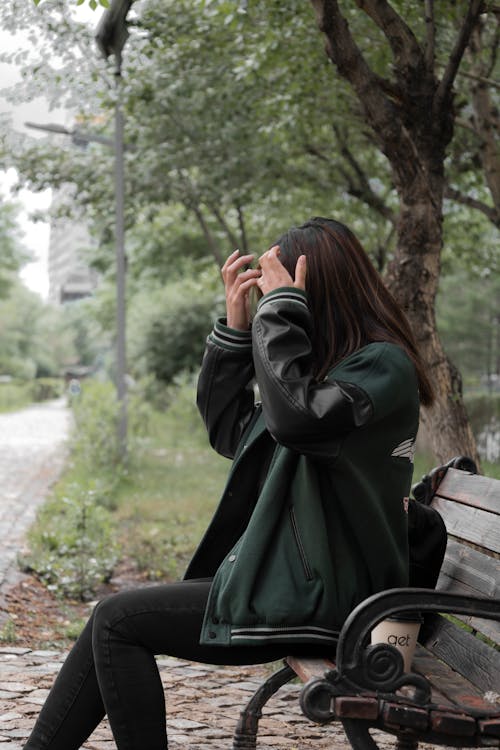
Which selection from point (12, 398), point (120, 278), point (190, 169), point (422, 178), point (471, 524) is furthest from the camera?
point (12, 398)

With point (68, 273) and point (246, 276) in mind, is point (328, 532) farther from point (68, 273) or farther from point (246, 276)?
point (68, 273)

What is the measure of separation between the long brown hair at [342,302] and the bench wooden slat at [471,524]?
0.59m

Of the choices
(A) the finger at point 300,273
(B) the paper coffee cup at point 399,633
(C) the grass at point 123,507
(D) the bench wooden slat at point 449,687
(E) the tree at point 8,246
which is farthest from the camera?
(E) the tree at point 8,246

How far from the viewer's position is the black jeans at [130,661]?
2.76 m

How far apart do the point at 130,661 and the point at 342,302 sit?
42.6 inches

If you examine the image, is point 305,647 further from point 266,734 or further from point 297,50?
point 297,50

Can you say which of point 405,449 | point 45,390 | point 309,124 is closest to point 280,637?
point 405,449

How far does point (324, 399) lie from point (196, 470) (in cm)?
1280

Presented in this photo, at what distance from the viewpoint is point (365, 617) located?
2518 millimetres

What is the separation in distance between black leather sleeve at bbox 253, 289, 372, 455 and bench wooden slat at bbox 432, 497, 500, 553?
81cm

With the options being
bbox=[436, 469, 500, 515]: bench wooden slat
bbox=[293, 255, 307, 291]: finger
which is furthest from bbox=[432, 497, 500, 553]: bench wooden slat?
bbox=[293, 255, 307, 291]: finger

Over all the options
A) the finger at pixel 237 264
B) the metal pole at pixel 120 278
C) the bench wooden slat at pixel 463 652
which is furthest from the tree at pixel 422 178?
the metal pole at pixel 120 278

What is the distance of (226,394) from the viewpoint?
328 centimetres

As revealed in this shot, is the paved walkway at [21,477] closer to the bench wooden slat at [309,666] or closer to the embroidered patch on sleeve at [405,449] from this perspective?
the bench wooden slat at [309,666]
